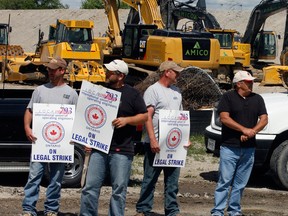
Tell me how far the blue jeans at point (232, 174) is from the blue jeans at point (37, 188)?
1.83m

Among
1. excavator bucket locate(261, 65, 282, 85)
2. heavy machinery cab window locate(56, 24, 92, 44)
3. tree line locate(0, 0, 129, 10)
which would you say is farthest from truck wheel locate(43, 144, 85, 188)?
tree line locate(0, 0, 129, 10)

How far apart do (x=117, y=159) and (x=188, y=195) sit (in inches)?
132

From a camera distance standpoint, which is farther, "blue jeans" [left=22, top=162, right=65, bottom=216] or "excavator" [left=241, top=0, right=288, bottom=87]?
"excavator" [left=241, top=0, right=288, bottom=87]

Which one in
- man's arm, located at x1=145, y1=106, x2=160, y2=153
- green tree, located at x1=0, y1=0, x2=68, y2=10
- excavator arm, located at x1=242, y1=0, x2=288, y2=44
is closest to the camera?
man's arm, located at x1=145, y1=106, x2=160, y2=153

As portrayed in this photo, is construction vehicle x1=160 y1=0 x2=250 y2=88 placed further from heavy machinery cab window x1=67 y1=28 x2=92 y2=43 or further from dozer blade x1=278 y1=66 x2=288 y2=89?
heavy machinery cab window x1=67 y1=28 x2=92 y2=43

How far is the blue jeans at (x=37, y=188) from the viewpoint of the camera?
9047 mm

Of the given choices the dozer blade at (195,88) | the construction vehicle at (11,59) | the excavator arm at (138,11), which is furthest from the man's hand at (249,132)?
the excavator arm at (138,11)

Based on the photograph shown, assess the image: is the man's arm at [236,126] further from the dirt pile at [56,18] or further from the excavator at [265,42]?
the dirt pile at [56,18]

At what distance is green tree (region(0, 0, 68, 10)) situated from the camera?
10656cm

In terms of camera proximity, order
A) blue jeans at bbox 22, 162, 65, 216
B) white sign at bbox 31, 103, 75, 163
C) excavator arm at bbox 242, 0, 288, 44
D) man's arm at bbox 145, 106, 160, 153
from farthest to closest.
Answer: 1. excavator arm at bbox 242, 0, 288, 44
2. white sign at bbox 31, 103, 75, 163
3. blue jeans at bbox 22, 162, 65, 216
4. man's arm at bbox 145, 106, 160, 153

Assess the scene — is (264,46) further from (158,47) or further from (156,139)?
(156,139)

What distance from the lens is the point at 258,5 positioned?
126 ft

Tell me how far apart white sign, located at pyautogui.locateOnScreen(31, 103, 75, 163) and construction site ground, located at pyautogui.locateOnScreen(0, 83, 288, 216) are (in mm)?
893

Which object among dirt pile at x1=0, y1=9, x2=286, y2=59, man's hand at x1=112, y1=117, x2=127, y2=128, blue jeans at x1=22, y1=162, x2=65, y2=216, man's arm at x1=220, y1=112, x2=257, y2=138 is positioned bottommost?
dirt pile at x1=0, y1=9, x2=286, y2=59
